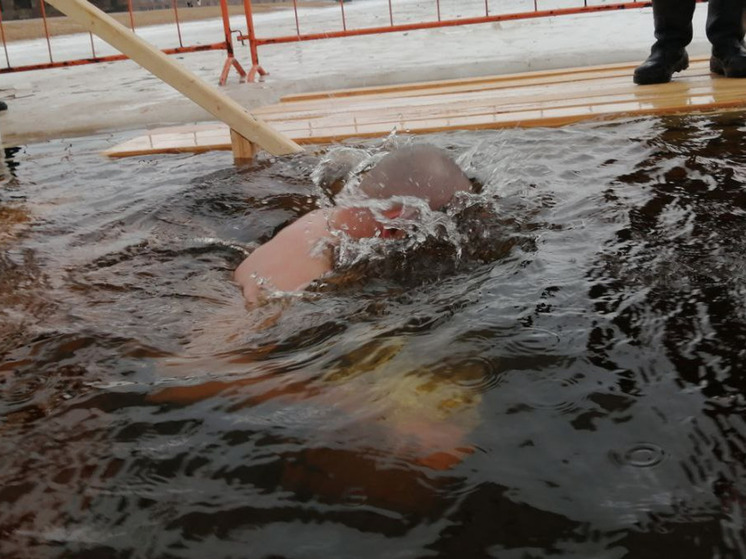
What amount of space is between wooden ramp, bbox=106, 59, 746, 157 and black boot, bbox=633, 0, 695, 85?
0.29 ft

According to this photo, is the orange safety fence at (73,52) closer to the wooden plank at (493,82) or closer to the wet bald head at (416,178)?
the wooden plank at (493,82)

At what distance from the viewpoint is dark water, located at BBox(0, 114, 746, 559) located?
130 centimetres

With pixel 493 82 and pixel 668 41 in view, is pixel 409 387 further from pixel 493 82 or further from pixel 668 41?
pixel 493 82

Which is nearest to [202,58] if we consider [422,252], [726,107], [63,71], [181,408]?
[63,71]

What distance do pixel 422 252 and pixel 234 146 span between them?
5.85ft

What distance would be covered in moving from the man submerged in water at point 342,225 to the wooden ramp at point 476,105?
1511 mm

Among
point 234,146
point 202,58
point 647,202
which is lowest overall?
point 647,202

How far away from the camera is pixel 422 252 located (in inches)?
107

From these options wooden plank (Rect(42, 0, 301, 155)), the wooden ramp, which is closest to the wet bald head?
wooden plank (Rect(42, 0, 301, 155))

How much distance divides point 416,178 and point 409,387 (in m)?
1.23

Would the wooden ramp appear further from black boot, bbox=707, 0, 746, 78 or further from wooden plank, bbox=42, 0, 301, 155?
wooden plank, bbox=42, 0, 301, 155

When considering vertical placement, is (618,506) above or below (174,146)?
below

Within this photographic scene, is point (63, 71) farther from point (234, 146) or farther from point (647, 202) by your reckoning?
point (647, 202)

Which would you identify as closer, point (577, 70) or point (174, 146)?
point (174, 146)
